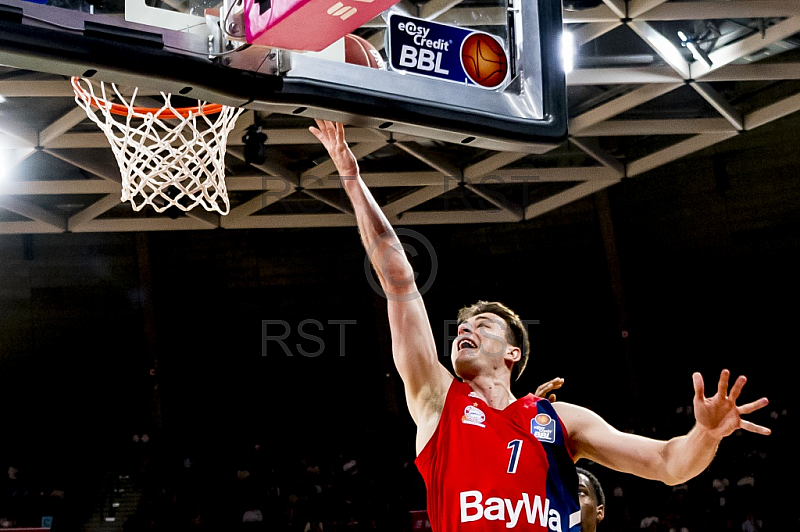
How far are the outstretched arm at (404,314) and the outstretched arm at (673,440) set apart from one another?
48 cm

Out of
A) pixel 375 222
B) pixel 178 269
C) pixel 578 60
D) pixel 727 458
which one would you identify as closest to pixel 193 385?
pixel 178 269

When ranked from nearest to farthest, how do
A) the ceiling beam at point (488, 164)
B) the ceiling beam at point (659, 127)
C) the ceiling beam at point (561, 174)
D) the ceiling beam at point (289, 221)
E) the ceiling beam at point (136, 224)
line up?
the ceiling beam at point (659, 127), the ceiling beam at point (488, 164), the ceiling beam at point (561, 174), the ceiling beam at point (136, 224), the ceiling beam at point (289, 221)

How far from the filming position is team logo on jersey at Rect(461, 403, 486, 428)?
330 centimetres

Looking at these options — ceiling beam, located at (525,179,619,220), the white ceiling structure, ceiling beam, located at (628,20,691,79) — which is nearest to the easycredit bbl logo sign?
the white ceiling structure

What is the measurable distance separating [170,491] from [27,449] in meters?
3.24

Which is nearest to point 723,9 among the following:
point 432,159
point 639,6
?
point 639,6

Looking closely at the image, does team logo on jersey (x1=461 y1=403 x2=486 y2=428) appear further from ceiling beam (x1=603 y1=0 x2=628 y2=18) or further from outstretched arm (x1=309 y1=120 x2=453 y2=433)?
ceiling beam (x1=603 y1=0 x2=628 y2=18)

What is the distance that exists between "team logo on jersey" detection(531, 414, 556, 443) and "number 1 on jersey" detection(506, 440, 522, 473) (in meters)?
0.08

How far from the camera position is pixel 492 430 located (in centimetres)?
328

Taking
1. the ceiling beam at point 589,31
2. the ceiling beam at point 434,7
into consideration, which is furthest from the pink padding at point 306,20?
the ceiling beam at point 589,31

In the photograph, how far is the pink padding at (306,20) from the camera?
9.34ft

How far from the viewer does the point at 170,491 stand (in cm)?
1550

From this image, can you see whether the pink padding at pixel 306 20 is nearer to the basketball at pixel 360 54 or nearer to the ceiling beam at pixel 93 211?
the basketball at pixel 360 54

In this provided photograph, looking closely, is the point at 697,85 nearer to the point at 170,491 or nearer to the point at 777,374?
the point at 777,374
